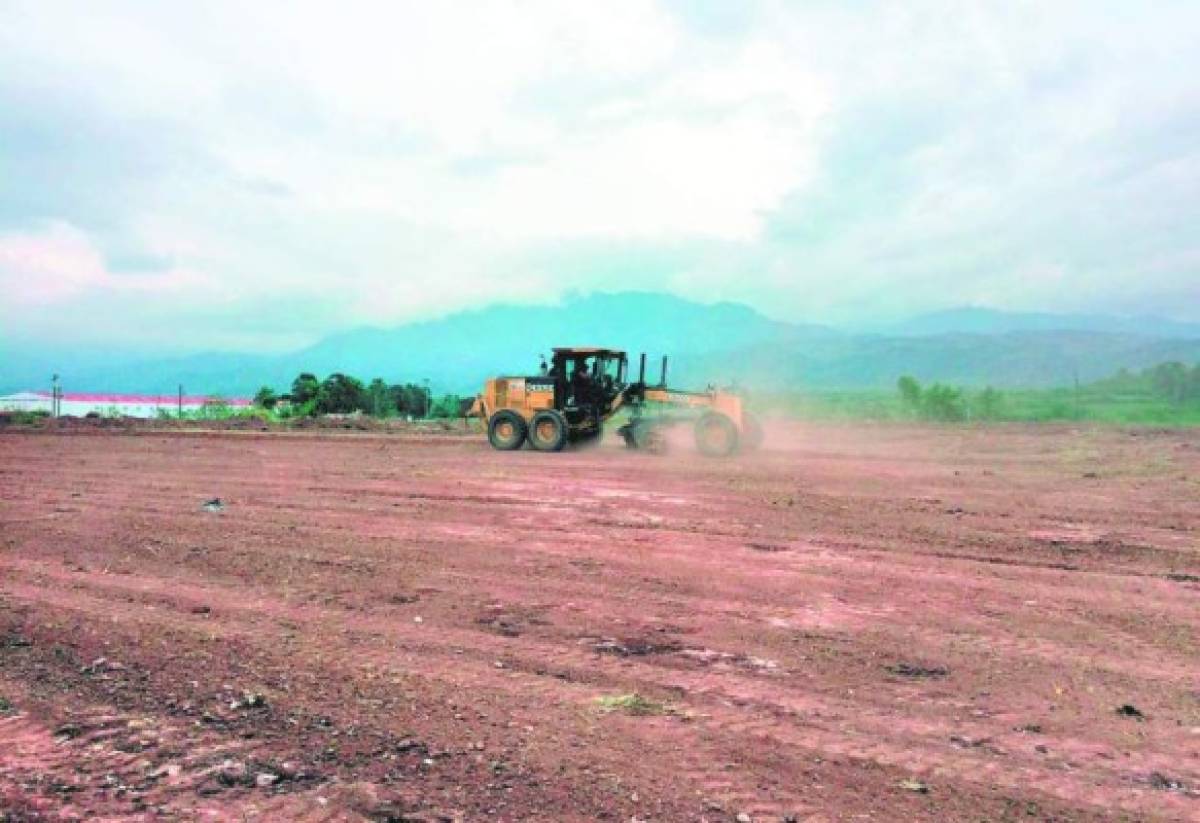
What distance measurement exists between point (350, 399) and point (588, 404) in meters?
33.7

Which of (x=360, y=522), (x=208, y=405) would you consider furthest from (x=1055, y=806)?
(x=208, y=405)

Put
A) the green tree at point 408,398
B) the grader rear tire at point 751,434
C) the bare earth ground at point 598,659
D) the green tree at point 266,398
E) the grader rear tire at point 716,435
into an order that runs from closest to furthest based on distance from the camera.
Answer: the bare earth ground at point 598,659 → the grader rear tire at point 716,435 → the grader rear tire at point 751,434 → the green tree at point 266,398 → the green tree at point 408,398

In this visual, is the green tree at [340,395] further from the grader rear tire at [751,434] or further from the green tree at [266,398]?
the grader rear tire at [751,434]

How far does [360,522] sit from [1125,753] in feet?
30.1

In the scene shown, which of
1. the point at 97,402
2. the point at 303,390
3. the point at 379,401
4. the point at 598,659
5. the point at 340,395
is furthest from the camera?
the point at 97,402

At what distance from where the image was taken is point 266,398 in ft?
172

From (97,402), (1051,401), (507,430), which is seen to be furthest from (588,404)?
(97,402)

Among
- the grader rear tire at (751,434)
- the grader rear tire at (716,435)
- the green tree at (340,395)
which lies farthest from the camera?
the green tree at (340,395)

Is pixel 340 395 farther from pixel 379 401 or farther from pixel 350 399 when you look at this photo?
pixel 379 401

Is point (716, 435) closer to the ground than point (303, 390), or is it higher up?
closer to the ground

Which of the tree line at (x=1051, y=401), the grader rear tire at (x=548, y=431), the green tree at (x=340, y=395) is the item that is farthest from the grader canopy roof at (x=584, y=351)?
the green tree at (x=340, y=395)

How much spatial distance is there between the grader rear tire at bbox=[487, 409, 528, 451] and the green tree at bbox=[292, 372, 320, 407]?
104 feet

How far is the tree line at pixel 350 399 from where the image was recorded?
170ft

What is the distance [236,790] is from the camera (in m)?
4.32
